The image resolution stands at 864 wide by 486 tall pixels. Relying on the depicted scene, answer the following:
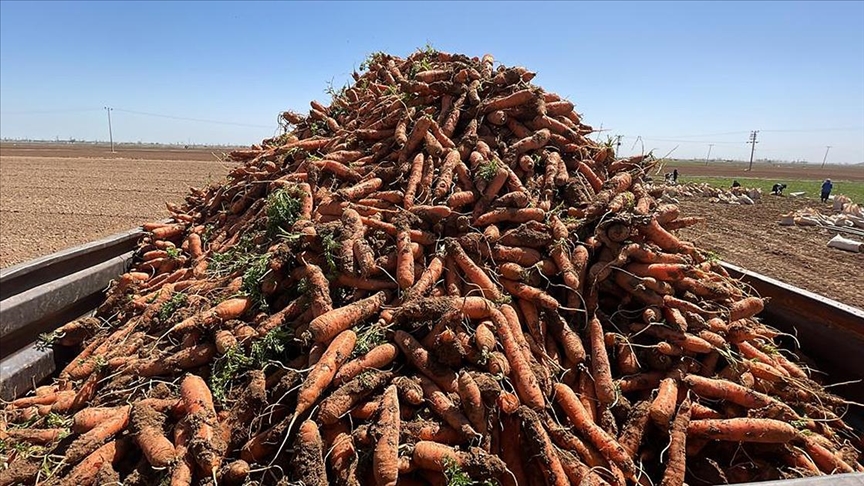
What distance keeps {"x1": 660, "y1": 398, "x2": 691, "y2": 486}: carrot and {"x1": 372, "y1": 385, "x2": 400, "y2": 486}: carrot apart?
1.36m

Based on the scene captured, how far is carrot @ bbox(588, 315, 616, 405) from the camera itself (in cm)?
264

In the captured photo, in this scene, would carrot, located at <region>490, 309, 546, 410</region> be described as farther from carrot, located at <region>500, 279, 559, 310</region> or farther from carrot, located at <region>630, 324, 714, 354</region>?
carrot, located at <region>630, 324, 714, 354</region>

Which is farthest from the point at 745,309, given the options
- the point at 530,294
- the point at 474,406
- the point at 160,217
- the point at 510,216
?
the point at 160,217

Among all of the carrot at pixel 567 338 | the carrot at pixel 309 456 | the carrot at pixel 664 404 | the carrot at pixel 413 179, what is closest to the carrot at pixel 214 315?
the carrot at pixel 309 456

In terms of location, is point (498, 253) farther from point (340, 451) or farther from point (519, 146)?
point (340, 451)

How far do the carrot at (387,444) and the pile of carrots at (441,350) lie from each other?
0.4 inches

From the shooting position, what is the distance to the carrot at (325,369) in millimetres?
2346

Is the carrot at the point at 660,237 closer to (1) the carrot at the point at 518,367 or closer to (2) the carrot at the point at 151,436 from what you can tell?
(1) the carrot at the point at 518,367

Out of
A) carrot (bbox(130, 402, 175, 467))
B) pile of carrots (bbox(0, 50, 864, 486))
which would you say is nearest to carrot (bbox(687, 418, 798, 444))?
pile of carrots (bbox(0, 50, 864, 486))

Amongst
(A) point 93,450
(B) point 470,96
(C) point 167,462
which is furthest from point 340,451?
(B) point 470,96

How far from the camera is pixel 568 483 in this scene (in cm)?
221

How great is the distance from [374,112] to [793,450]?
Answer: 414cm

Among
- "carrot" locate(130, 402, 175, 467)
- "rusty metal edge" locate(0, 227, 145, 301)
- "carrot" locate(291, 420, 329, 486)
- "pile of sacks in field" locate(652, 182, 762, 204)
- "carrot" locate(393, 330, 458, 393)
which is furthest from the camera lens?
"pile of sacks in field" locate(652, 182, 762, 204)

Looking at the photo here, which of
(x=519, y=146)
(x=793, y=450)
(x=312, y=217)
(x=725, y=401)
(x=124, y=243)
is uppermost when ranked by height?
(x=519, y=146)
